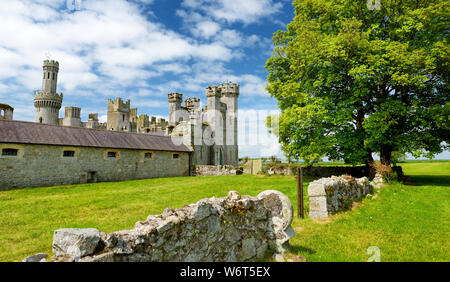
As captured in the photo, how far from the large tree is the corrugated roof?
15788mm

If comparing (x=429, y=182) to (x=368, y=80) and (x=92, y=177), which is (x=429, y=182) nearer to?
(x=368, y=80)

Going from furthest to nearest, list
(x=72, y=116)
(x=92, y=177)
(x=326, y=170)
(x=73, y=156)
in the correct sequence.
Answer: (x=72, y=116) → (x=326, y=170) → (x=92, y=177) → (x=73, y=156)

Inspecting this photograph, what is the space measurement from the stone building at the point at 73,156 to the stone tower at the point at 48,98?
37.6 m

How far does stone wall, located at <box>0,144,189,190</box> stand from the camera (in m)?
18.1

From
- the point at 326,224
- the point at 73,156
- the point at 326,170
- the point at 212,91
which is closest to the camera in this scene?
the point at 326,224

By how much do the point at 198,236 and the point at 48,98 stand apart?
62.1m

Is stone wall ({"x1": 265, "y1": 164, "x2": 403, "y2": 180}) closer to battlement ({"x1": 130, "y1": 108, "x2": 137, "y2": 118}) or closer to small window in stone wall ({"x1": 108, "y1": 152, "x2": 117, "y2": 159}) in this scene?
small window in stone wall ({"x1": 108, "y1": 152, "x2": 117, "y2": 159})

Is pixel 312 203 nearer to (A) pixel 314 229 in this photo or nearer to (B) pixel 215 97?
(A) pixel 314 229

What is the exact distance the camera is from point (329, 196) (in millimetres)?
9953

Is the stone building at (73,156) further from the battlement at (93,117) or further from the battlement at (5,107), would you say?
the battlement at (93,117)

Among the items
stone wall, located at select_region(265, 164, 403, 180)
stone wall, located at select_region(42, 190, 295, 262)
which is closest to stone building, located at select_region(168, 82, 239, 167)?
stone wall, located at select_region(265, 164, 403, 180)

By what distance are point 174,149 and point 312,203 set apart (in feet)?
72.6

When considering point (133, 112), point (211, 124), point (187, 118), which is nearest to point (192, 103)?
point (187, 118)
